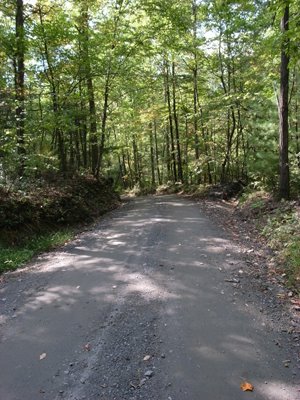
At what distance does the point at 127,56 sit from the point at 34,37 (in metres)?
4.87

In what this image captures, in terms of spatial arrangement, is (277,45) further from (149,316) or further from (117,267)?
(149,316)

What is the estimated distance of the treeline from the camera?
11.2 m

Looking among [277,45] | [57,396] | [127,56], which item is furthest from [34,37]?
[57,396]

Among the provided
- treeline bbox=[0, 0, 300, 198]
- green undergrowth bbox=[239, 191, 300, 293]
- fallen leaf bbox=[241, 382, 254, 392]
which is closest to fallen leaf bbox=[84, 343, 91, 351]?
fallen leaf bbox=[241, 382, 254, 392]

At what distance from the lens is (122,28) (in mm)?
16594

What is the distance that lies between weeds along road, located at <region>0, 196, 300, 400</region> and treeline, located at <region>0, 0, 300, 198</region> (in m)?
4.78

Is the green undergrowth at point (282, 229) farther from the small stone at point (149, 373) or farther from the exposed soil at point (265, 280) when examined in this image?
the small stone at point (149, 373)

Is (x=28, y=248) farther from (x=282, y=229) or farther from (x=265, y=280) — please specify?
(x=282, y=229)

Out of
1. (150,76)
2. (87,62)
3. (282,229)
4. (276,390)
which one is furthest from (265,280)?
(150,76)

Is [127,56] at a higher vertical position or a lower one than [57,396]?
higher

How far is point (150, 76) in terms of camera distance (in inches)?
792

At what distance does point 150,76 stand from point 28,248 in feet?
47.9

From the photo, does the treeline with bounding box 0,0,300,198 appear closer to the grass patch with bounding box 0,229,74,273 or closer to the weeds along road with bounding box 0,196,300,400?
the grass patch with bounding box 0,229,74,273

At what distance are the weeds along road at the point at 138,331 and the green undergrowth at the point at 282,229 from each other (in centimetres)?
81
